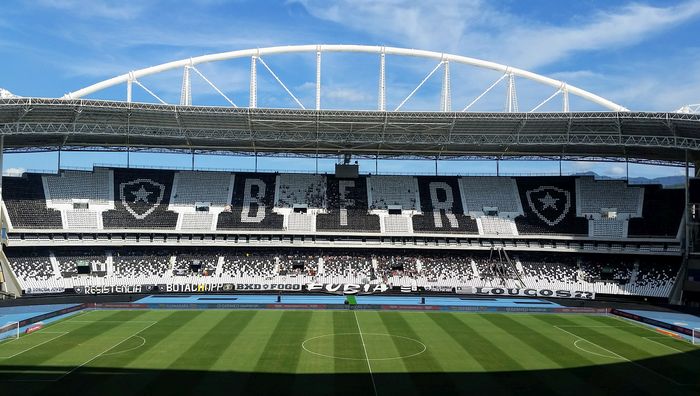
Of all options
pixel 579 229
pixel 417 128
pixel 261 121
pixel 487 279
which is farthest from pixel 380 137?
pixel 579 229

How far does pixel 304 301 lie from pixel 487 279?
16.4 meters

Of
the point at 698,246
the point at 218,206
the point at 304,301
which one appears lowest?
the point at 304,301

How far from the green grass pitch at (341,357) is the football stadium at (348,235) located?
32 centimetres

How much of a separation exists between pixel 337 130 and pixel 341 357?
1106 inches

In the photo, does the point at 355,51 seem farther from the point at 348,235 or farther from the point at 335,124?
the point at 348,235

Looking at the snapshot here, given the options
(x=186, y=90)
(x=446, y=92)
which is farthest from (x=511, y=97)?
(x=186, y=90)

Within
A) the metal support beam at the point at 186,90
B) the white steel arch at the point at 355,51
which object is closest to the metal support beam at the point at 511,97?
the white steel arch at the point at 355,51

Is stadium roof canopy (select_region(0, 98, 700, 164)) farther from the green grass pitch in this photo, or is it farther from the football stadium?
the green grass pitch

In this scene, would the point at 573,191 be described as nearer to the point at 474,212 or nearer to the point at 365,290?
the point at 474,212

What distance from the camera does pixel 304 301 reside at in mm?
45656

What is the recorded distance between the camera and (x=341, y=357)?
27281mm

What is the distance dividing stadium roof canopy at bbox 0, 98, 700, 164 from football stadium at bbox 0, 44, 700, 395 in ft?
0.77

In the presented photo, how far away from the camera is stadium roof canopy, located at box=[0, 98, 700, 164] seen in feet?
152

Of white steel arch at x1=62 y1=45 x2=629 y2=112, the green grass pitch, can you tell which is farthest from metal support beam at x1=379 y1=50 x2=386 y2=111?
the green grass pitch
